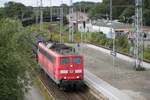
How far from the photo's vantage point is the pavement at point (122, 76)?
72.5ft

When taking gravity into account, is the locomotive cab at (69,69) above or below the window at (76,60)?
below

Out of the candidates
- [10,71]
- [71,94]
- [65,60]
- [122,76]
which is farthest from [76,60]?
[10,71]

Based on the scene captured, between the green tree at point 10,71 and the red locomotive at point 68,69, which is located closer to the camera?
the green tree at point 10,71

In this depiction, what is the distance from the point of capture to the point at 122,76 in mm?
27594

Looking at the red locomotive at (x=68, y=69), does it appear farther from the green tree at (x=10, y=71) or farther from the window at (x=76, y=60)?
the green tree at (x=10, y=71)

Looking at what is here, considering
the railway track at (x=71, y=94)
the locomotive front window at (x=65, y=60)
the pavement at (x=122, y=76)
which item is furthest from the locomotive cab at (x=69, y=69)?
the pavement at (x=122, y=76)

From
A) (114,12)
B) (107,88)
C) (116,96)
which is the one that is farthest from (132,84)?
(114,12)

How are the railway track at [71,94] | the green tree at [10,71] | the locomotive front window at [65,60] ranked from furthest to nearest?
the locomotive front window at [65,60], the railway track at [71,94], the green tree at [10,71]

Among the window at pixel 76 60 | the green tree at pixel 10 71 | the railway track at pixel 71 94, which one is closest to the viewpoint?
the green tree at pixel 10 71

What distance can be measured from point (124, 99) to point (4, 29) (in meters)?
8.78

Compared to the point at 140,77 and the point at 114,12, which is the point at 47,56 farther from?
the point at 114,12

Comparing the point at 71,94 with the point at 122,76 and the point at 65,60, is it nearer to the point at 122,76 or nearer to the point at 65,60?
the point at 65,60

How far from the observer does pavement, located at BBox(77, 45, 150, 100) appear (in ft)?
72.5

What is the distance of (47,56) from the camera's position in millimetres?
26984
